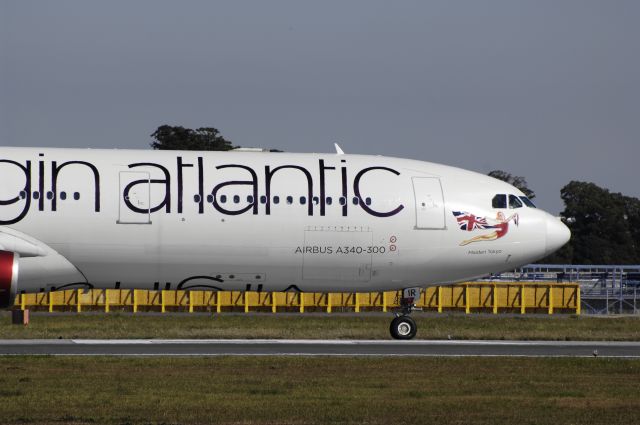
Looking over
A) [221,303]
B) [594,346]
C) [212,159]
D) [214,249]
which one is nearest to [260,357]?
[214,249]

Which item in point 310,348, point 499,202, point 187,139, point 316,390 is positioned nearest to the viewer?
point 316,390

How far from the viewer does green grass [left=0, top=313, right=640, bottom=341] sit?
138ft

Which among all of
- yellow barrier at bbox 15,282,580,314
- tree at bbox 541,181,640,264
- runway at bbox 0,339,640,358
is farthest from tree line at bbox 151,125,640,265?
runway at bbox 0,339,640,358

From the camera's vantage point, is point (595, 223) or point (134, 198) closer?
point (134, 198)

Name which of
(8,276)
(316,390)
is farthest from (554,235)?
(8,276)

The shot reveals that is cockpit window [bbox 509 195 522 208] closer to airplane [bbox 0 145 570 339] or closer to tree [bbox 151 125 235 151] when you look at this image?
airplane [bbox 0 145 570 339]

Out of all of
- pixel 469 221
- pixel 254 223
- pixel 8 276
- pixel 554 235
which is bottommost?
pixel 8 276

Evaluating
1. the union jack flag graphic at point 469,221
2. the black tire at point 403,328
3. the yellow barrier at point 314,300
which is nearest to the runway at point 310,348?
the black tire at point 403,328

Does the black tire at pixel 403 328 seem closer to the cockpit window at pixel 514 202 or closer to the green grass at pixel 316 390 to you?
the cockpit window at pixel 514 202

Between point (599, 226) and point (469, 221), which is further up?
point (599, 226)

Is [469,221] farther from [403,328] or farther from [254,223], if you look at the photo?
[254,223]

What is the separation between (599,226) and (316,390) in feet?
418

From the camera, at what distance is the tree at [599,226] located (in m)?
140

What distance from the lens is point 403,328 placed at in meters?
38.5
